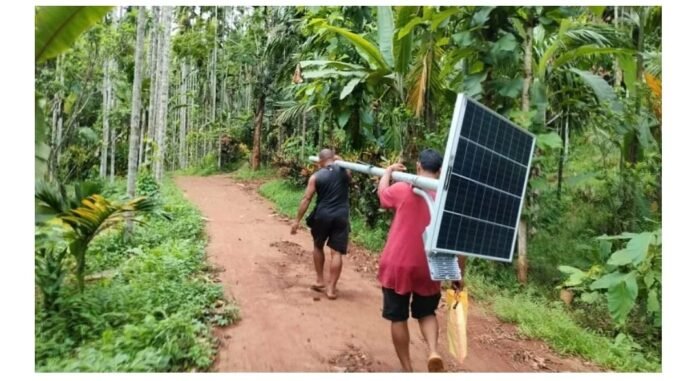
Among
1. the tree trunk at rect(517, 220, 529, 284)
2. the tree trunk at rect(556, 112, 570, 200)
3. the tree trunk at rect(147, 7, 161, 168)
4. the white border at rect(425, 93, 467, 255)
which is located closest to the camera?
the white border at rect(425, 93, 467, 255)

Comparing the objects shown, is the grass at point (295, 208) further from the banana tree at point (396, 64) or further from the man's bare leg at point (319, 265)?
the man's bare leg at point (319, 265)

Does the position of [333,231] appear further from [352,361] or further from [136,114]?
[136,114]

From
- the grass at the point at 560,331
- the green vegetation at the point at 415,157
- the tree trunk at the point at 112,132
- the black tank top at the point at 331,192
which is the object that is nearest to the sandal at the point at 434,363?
the green vegetation at the point at 415,157

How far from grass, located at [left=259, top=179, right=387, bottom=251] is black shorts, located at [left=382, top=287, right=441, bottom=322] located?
4247 mm

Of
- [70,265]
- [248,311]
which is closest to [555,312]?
[248,311]

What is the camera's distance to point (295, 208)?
32.9ft

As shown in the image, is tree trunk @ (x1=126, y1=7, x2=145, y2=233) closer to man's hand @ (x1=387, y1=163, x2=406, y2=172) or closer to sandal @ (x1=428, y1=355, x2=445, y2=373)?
man's hand @ (x1=387, y1=163, x2=406, y2=172)

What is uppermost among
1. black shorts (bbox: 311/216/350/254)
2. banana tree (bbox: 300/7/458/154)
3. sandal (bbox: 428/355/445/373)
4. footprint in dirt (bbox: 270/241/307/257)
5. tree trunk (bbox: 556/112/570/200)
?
banana tree (bbox: 300/7/458/154)

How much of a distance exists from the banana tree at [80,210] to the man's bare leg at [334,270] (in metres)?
1.73

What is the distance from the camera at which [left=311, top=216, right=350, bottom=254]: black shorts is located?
4.97 m

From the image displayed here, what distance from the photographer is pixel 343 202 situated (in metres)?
5.00

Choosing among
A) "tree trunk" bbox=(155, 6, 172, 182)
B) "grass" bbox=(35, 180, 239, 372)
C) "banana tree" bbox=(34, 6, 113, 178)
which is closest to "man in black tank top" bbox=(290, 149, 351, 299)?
"grass" bbox=(35, 180, 239, 372)

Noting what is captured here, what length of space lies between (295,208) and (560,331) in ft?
20.5

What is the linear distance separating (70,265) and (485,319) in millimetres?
3741
